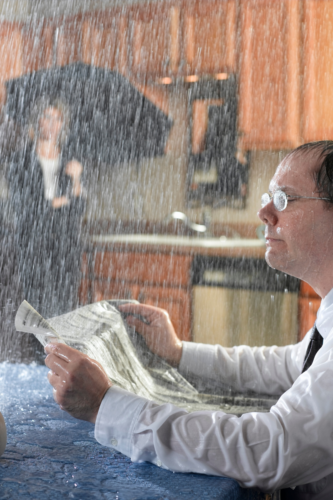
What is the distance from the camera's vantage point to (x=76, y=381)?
2.54 ft

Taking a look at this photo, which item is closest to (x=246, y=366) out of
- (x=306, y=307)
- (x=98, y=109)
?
(x=306, y=307)

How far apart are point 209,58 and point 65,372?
2.90m

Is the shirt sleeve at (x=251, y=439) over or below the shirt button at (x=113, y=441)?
over

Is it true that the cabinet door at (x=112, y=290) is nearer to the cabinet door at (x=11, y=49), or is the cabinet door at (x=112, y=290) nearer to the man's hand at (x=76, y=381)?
the cabinet door at (x=11, y=49)

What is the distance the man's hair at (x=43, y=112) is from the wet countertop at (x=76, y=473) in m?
2.77

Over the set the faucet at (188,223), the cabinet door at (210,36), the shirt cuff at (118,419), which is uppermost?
the cabinet door at (210,36)

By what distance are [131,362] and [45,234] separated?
2.36m

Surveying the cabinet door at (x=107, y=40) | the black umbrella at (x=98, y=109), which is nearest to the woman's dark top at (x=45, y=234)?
the black umbrella at (x=98, y=109)

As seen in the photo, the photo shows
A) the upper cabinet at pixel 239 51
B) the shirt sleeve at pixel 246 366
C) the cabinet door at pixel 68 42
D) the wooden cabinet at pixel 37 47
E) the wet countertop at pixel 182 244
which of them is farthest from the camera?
the wooden cabinet at pixel 37 47

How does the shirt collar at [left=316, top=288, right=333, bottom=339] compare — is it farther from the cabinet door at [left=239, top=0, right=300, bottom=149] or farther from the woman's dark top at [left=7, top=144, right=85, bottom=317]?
the woman's dark top at [left=7, top=144, right=85, bottom=317]

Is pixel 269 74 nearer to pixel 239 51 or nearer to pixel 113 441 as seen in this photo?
pixel 239 51

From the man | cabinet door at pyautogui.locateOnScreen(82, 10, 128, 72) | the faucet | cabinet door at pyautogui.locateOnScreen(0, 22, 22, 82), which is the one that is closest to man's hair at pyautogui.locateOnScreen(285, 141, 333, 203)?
the man

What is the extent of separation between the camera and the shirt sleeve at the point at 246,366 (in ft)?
4.00

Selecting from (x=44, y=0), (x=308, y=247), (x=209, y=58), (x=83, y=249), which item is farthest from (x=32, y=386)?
(x=44, y=0)
